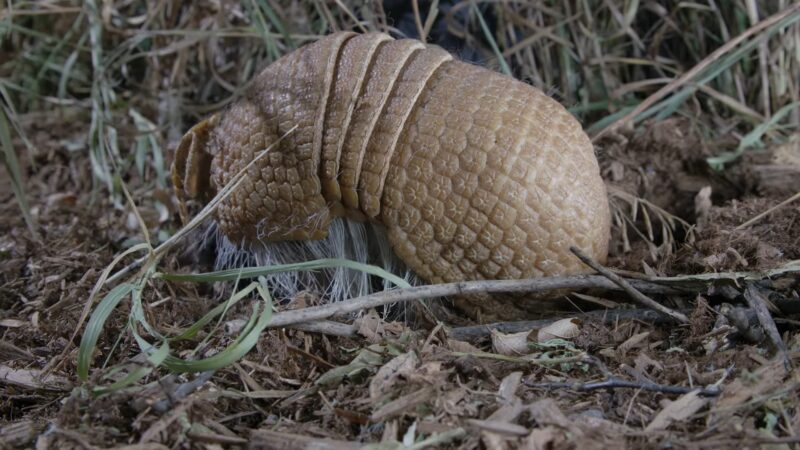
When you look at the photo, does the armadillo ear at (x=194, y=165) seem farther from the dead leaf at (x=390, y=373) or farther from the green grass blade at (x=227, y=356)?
the dead leaf at (x=390, y=373)

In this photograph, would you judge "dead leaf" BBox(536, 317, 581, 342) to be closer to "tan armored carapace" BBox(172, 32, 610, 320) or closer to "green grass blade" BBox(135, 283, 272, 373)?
"tan armored carapace" BBox(172, 32, 610, 320)

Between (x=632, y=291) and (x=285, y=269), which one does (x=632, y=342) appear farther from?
(x=285, y=269)

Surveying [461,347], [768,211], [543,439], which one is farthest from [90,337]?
[768,211]

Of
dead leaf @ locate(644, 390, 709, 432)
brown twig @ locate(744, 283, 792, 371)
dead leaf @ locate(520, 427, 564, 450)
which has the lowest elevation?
brown twig @ locate(744, 283, 792, 371)

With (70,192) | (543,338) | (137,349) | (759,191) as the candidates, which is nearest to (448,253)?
(543,338)

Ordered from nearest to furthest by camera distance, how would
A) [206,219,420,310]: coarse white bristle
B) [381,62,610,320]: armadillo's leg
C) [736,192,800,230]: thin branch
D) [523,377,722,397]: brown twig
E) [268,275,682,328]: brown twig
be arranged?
[523,377,722,397]: brown twig
[268,275,682,328]: brown twig
[381,62,610,320]: armadillo's leg
[736,192,800,230]: thin branch
[206,219,420,310]: coarse white bristle

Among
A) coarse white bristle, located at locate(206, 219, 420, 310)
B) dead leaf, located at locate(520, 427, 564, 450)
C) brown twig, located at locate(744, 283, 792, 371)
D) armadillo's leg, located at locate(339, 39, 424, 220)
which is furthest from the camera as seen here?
coarse white bristle, located at locate(206, 219, 420, 310)

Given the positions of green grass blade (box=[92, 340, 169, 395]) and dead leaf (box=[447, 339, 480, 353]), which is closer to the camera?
green grass blade (box=[92, 340, 169, 395])

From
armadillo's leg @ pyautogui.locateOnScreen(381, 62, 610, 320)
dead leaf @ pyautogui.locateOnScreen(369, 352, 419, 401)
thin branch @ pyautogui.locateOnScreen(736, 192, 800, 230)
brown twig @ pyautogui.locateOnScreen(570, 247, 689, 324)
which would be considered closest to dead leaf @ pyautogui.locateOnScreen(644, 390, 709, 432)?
brown twig @ pyautogui.locateOnScreen(570, 247, 689, 324)
